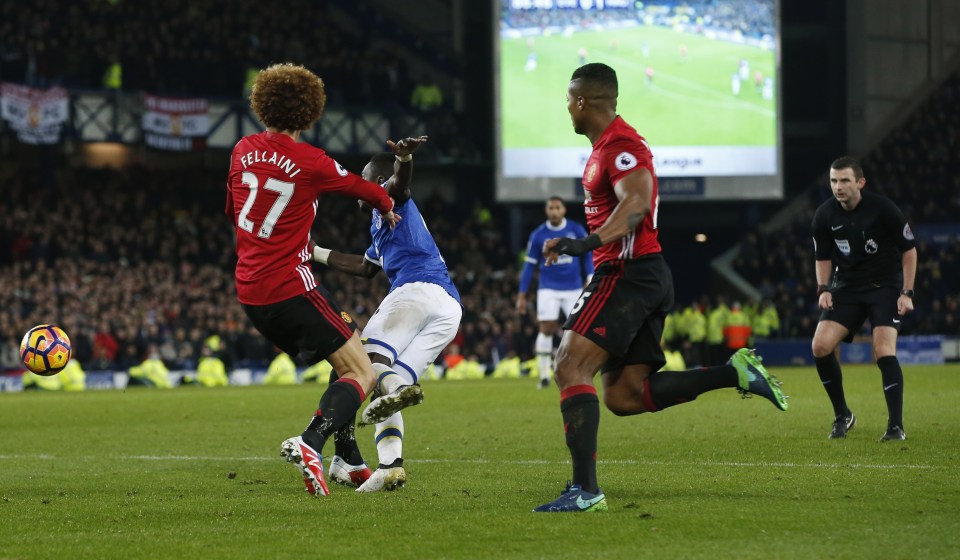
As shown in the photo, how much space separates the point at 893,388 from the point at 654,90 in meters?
23.8

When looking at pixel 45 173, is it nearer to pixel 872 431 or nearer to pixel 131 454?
pixel 131 454

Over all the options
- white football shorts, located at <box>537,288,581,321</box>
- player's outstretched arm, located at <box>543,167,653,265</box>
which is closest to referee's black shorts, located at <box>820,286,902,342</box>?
player's outstretched arm, located at <box>543,167,653,265</box>

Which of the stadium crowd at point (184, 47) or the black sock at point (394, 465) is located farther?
the stadium crowd at point (184, 47)

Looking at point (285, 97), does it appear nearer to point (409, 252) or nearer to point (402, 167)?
point (402, 167)

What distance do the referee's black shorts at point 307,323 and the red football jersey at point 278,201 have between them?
1.9 inches

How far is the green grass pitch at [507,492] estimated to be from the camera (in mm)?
5598

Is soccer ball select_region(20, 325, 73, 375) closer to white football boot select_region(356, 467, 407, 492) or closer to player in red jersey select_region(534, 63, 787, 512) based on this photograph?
white football boot select_region(356, 467, 407, 492)

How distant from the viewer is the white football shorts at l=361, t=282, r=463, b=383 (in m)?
8.25

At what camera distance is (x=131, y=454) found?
10.7 metres

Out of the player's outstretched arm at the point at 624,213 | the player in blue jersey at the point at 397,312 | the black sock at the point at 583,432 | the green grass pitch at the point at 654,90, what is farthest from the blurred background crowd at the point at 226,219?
the player's outstretched arm at the point at 624,213

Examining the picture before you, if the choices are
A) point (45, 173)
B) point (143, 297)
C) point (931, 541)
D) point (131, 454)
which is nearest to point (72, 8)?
point (45, 173)

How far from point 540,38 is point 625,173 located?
88.5ft

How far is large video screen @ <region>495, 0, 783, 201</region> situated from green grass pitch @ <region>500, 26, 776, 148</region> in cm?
2

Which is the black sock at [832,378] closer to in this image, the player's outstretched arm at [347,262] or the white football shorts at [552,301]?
the player's outstretched arm at [347,262]
